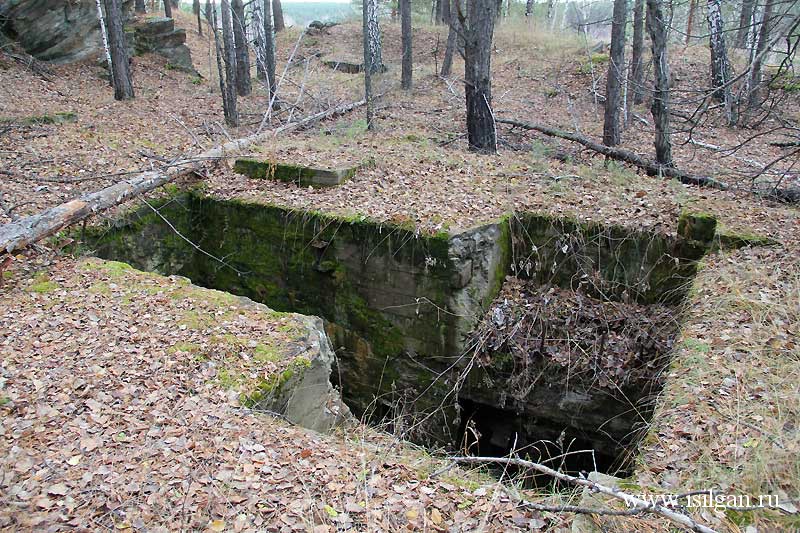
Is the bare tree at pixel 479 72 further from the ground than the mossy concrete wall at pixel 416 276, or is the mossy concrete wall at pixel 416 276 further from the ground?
the bare tree at pixel 479 72

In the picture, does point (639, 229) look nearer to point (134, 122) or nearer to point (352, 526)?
point (352, 526)

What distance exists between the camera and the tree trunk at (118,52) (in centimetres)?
1211

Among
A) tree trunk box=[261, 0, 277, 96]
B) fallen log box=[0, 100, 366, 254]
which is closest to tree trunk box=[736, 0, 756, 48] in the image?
fallen log box=[0, 100, 366, 254]

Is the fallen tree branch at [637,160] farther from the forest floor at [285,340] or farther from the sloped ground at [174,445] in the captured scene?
the sloped ground at [174,445]

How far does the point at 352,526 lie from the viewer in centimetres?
295

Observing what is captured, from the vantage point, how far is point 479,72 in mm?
9086

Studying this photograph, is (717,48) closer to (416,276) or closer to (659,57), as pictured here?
(659,57)

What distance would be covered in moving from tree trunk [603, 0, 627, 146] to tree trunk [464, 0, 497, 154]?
9.23ft

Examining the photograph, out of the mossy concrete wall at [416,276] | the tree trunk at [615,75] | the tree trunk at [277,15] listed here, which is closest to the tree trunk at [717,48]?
the tree trunk at [615,75]

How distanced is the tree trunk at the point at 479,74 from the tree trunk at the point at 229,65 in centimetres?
507

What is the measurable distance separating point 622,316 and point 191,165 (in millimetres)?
6682

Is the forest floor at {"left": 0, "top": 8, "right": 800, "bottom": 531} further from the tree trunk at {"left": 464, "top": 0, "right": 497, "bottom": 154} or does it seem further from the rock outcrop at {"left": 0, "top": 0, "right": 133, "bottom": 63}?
the rock outcrop at {"left": 0, "top": 0, "right": 133, "bottom": 63}

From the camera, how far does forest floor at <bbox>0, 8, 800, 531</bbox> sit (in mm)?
3002

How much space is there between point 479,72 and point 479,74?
3cm
